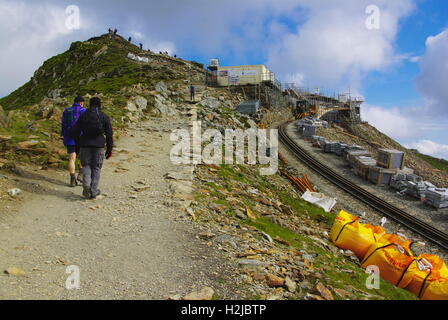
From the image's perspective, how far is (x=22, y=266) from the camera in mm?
4828

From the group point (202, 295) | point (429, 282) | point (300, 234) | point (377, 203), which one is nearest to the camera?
point (202, 295)

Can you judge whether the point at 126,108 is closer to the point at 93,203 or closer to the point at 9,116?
the point at 9,116

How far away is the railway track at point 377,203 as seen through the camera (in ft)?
50.8

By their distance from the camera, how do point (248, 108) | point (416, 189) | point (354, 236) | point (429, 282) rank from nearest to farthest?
point (429, 282)
point (354, 236)
point (416, 189)
point (248, 108)

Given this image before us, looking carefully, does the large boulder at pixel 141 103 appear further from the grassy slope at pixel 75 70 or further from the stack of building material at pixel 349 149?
the stack of building material at pixel 349 149

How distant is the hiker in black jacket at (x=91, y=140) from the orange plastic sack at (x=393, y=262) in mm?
7973

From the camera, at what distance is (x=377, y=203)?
19.3 meters

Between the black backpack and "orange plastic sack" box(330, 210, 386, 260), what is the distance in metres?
8.19

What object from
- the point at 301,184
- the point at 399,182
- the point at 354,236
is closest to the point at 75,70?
the point at 301,184

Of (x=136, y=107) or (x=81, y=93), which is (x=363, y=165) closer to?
(x=136, y=107)

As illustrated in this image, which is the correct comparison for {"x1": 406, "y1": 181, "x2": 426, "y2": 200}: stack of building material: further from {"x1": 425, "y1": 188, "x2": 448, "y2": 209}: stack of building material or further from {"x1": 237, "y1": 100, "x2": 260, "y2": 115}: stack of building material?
{"x1": 237, "y1": 100, "x2": 260, "y2": 115}: stack of building material

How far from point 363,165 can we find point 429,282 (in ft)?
57.1

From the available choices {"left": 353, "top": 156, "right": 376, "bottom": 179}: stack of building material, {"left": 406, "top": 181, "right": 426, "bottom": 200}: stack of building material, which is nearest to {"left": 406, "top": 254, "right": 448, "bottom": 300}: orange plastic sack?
{"left": 406, "top": 181, "right": 426, "bottom": 200}: stack of building material

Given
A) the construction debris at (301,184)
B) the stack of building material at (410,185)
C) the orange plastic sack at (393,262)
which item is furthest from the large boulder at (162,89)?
the orange plastic sack at (393,262)
